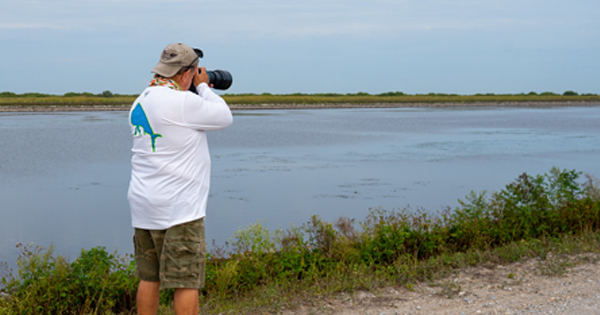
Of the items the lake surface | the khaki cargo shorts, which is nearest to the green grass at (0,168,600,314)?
the khaki cargo shorts

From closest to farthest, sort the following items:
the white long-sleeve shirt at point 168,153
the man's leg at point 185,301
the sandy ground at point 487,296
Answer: the white long-sleeve shirt at point 168,153 → the man's leg at point 185,301 → the sandy ground at point 487,296

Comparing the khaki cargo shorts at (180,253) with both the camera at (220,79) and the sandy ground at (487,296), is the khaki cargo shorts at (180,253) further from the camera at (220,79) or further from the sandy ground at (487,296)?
the sandy ground at (487,296)

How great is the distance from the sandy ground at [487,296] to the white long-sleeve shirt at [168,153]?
1.47 meters

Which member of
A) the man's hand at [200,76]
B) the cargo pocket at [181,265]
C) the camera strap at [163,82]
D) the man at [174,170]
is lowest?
the cargo pocket at [181,265]

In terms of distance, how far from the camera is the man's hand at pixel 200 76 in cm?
337

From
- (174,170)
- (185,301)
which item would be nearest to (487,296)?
(185,301)

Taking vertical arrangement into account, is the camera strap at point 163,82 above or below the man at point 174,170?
above

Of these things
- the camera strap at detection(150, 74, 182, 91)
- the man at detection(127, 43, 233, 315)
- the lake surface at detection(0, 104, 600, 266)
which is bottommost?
the lake surface at detection(0, 104, 600, 266)

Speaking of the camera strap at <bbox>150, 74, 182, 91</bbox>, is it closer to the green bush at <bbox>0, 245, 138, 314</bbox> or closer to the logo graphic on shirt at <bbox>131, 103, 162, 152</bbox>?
the logo graphic on shirt at <bbox>131, 103, 162, 152</bbox>

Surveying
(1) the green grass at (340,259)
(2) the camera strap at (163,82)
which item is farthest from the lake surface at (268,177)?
(2) the camera strap at (163,82)

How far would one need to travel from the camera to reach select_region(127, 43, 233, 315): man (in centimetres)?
302

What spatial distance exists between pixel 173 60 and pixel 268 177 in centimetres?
875

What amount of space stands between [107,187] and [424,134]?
644 inches

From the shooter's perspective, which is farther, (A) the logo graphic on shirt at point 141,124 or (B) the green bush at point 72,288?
(B) the green bush at point 72,288
